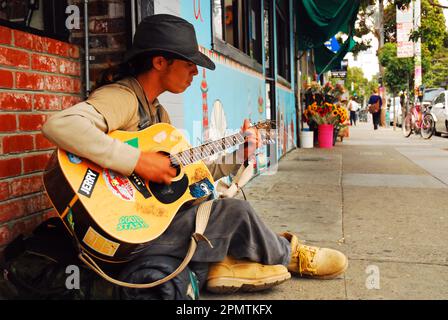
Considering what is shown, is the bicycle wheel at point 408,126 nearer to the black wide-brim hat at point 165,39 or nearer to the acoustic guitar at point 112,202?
the black wide-brim hat at point 165,39

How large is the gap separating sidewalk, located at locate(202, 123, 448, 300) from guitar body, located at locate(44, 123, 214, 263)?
24.8 inches

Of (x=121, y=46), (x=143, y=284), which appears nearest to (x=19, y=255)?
(x=143, y=284)

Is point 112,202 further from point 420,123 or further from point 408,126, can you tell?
point 408,126

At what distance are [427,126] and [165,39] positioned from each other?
47.4 ft

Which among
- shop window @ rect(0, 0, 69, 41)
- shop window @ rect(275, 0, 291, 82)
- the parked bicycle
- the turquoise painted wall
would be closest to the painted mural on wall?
the turquoise painted wall

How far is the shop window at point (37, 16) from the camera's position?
2.54m

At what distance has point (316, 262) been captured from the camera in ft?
8.77

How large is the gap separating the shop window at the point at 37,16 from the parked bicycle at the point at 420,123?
45.4 ft

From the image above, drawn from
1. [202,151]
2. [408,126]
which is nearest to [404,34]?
[408,126]

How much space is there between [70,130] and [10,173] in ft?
2.16

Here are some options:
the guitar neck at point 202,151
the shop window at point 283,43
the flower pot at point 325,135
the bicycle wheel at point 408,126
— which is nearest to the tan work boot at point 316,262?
the guitar neck at point 202,151

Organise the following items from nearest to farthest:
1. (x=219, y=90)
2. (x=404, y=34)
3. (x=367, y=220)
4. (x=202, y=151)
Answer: (x=202, y=151) → (x=367, y=220) → (x=219, y=90) → (x=404, y=34)

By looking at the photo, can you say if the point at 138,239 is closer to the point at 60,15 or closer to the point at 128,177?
the point at 128,177

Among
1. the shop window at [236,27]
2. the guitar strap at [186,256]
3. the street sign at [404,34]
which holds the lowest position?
the guitar strap at [186,256]
